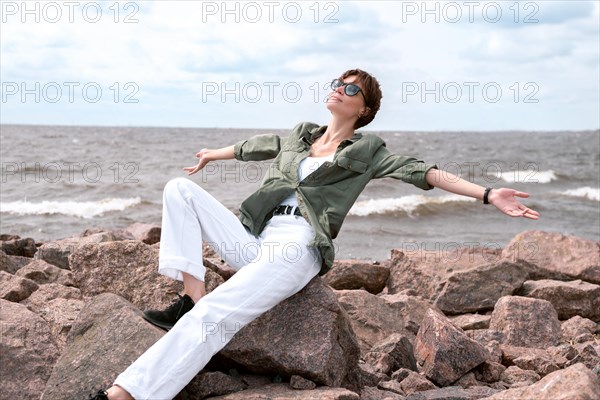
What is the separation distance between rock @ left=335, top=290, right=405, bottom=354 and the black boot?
1.78 meters

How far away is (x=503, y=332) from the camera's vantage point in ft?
21.5

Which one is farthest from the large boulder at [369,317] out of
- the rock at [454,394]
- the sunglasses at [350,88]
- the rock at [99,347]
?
the rock at [99,347]

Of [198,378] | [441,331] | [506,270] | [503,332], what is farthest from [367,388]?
[506,270]

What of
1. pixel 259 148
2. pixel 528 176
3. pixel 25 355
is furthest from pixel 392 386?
pixel 528 176

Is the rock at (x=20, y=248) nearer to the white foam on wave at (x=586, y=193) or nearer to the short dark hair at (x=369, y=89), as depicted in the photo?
the short dark hair at (x=369, y=89)

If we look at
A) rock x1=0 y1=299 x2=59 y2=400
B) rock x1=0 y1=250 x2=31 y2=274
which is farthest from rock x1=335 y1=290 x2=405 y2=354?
rock x1=0 y1=250 x2=31 y2=274

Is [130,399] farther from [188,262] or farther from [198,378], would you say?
[188,262]

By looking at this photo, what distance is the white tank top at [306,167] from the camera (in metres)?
5.09

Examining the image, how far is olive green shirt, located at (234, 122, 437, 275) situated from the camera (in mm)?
4922

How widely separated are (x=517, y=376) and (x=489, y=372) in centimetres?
24

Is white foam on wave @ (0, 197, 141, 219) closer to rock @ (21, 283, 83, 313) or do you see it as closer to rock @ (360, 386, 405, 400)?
rock @ (21, 283, 83, 313)

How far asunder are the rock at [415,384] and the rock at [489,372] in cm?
46

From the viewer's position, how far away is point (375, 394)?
4.93 metres

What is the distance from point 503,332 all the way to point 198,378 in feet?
9.80
